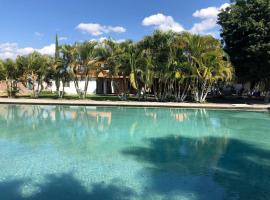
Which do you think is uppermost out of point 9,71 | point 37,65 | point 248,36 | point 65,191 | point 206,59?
point 248,36

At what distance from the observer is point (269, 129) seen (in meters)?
13.9

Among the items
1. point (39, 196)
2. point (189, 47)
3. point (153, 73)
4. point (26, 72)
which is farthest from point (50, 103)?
point (39, 196)

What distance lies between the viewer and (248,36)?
922 inches

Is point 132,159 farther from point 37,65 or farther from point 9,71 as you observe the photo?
point 9,71

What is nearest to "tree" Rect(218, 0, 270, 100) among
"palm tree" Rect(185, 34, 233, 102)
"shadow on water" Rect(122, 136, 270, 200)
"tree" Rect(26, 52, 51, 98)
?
"palm tree" Rect(185, 34, 233, 102)

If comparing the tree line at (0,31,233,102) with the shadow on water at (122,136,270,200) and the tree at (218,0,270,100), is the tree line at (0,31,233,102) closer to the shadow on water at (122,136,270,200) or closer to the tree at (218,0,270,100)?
the tree at (218,0,270,100)

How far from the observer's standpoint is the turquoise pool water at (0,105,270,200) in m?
6.02

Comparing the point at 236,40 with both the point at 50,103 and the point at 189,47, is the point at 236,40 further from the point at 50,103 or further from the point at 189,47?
the point at 50,103

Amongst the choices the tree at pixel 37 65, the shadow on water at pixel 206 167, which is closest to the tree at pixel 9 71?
the tree at pixel 37 65

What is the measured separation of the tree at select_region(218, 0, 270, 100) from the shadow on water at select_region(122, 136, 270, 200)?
1426 centimetres

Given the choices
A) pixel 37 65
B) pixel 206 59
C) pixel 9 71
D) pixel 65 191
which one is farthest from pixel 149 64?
pixel 65 191

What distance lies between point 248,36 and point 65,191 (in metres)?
21.4

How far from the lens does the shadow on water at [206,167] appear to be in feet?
20.2

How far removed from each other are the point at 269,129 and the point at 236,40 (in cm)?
1263
